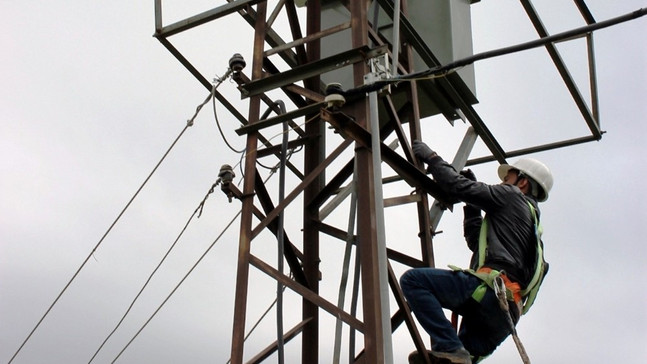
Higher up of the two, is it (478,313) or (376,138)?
(376,138)

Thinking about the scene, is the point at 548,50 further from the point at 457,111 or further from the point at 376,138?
the point at 376,138

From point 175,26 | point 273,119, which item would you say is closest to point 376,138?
point 273,119

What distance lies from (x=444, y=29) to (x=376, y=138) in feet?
9.72

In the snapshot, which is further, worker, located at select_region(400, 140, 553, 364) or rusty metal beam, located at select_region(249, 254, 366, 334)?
worker, located at select_region(400, 140, 553, 364)

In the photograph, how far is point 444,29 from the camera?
9219 mm

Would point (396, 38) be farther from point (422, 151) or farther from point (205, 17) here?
point (205, 17)

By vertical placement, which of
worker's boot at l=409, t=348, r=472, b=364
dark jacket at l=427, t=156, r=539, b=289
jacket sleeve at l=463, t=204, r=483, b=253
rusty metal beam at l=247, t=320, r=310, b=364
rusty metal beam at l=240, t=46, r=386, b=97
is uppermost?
rusty metal beam at l=240, t=46, r=386, b=97

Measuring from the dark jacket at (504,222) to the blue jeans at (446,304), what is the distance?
32cm

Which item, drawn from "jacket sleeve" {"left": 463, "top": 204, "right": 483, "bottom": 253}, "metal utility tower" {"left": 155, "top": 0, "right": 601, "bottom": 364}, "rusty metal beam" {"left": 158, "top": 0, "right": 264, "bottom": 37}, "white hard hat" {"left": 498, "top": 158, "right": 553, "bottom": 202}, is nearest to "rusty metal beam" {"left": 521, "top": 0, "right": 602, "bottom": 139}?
"metal utility tower" {"left": 155, "top": 0, "right": 601, "bottom": 364}

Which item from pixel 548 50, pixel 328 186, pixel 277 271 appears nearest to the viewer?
pixel 277 271

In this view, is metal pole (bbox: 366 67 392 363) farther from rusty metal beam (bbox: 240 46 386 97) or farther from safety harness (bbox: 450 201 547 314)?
safety harness (bbox: 450 201 547 314)

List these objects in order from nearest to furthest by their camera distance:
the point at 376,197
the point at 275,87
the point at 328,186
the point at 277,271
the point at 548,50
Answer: the point at 376,197, the point at 277,271, the point at 275,87, the point at 328,186, the point at 548,50

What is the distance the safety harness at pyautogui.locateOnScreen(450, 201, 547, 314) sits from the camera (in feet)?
22.7

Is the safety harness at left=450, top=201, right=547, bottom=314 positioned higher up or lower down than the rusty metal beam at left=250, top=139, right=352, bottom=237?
lower down
